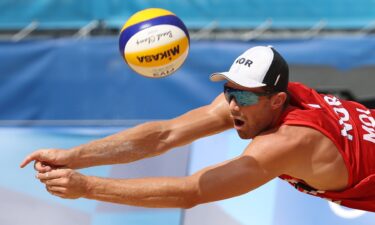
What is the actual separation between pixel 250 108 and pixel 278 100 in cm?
15

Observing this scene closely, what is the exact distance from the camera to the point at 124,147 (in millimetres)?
3979

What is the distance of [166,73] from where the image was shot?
164 inches

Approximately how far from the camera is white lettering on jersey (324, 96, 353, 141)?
3670 millimetres

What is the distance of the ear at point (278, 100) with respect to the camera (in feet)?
11.9

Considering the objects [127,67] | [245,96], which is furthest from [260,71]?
[127,67]

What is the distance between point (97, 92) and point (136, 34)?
319 cm

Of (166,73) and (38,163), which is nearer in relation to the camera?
(38,163)

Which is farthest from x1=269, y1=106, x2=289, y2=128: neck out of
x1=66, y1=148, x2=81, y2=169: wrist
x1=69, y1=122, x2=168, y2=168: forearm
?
x1=66, y1=148, x2=81, y2=169: wrist

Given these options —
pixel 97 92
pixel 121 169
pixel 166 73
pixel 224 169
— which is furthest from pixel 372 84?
pixel 224 169

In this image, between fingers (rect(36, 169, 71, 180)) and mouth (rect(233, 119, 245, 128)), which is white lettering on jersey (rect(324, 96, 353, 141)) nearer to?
mouth (rect(233, 119, 245, 128))

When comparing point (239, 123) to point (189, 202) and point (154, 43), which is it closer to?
point (189, 202)

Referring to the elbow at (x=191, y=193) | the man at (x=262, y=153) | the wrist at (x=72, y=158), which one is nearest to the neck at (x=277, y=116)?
the man at (x=262, y=153)

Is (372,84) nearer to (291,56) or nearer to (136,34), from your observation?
(291,56)

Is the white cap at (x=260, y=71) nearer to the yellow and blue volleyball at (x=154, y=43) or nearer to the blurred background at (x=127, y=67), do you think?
Answer: the yellow and blue volleyball at (x=154, y=43)
